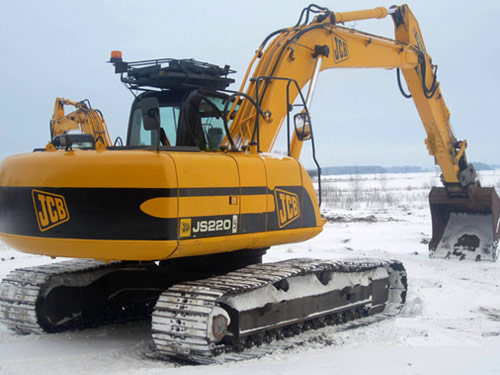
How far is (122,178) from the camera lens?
523cm

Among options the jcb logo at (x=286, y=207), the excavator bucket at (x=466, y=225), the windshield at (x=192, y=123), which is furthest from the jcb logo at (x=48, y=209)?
the excavator bucket at (x=466, y=225)

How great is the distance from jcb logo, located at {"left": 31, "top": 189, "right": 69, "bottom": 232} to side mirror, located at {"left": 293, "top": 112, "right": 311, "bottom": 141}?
99.3 inches

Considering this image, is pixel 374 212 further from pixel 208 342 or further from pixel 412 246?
pixel 208 342

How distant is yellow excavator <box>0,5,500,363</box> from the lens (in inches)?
207

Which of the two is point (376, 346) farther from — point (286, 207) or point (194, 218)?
point (194, 218)

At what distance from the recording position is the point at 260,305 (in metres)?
5.86

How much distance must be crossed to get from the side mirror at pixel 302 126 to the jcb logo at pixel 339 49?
2185 mm

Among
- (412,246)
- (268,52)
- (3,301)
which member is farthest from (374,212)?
(3,301)

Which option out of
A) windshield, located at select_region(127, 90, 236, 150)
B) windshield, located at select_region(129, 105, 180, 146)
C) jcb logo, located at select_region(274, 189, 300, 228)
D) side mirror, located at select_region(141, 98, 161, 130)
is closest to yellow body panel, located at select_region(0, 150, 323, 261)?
side mirror, located at select_region(141, 98, 161, 130)

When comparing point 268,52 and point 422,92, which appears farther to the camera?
point 422,92

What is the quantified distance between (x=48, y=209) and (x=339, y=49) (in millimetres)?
4804

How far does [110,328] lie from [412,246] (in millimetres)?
8738

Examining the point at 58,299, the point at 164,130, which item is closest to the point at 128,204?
the point at 164,130

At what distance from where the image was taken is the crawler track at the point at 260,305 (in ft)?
17.3
